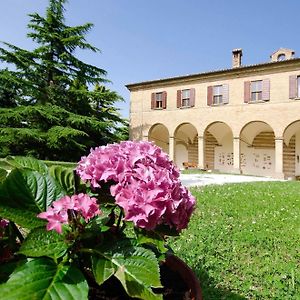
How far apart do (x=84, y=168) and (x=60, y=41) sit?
23535 mm

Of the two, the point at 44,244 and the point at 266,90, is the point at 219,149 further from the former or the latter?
the point at 44,244

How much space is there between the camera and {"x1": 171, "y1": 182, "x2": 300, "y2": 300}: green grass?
3.00 meters

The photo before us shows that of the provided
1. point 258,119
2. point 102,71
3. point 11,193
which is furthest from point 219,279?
point 102,71

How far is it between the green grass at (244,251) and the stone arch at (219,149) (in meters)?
18.5

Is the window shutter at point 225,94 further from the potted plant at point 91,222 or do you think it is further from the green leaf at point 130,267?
the green leaf at point 130,267

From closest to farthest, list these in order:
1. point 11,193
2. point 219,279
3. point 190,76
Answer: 1. point 11,193
2. point 219,279
3. point 190,76

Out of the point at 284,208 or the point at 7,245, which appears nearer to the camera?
the point at 7,245

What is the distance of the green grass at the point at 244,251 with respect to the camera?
3.00m

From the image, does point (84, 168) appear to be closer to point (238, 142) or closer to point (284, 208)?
point (284, 208)

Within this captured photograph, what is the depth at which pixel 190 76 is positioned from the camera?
22312mm

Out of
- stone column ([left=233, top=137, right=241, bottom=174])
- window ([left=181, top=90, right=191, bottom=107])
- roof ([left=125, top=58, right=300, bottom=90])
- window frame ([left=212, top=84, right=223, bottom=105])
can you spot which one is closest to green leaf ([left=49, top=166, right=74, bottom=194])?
roof ([left=125, top=58, right=300, bottom=90])

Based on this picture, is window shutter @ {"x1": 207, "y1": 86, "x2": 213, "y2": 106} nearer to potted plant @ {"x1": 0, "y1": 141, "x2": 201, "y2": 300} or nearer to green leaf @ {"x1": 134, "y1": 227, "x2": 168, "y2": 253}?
potted plant @ {"x1": 0, "y1": 141, "x2": 201, "y2": 300}

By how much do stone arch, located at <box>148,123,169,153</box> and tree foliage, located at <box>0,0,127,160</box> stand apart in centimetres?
293

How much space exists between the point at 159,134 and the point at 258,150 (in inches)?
325
